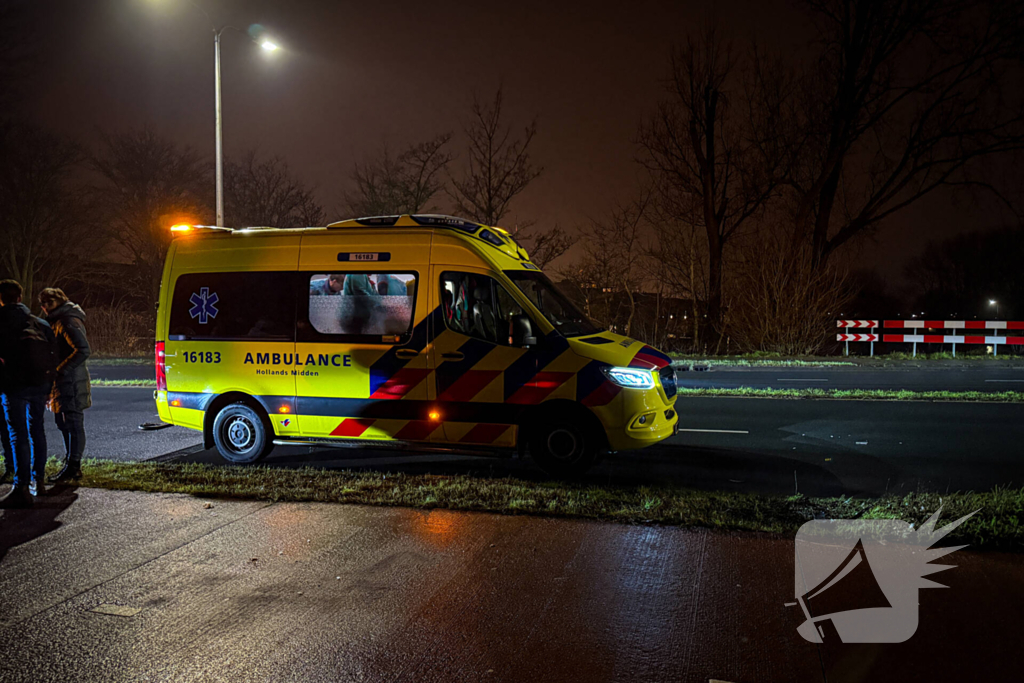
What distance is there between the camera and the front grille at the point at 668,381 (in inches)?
287

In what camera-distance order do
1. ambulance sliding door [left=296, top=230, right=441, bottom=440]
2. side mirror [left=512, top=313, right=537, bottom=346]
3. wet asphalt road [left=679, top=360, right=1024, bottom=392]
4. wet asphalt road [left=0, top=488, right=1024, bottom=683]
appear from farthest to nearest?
wet asphalt road [left=679, top=360, right=1024, bottom=392], ambulance sliding door [left=296, top=230, right=441, bottom=440], side mirror [left=512, top=313, right=537, bottom=346], wet asphalt road [left=0, top=488, right=1024, bottom=683]

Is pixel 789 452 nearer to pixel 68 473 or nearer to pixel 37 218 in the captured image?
pixel 68 473

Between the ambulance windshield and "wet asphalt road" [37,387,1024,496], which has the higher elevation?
the ambulance windshield

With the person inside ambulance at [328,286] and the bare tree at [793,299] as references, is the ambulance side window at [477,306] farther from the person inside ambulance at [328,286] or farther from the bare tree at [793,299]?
the bare tree at [793,299]

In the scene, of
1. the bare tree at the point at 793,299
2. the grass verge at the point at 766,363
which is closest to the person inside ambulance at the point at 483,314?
the grass verge at the point at 766,363

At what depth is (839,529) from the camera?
532cm

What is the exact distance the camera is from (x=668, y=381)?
7402mm

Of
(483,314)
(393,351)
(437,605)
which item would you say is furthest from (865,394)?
(437,605)

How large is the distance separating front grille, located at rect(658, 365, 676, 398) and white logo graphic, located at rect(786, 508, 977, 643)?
2.17m

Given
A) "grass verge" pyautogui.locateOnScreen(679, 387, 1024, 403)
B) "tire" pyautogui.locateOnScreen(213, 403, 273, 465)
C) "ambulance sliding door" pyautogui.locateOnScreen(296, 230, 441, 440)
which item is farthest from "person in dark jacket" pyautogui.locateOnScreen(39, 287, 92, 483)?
"grass verge" pyautogui.locateOnScreen(679, 387, 1024, 403)

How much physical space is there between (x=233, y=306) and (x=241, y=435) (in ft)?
4.73

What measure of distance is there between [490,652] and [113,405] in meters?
11.8

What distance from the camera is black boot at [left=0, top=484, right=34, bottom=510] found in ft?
20.1

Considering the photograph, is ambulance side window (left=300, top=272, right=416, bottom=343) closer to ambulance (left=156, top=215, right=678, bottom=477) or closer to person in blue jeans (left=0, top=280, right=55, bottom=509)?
ambulance (left=156, top=215, right=678, bottom=477)
